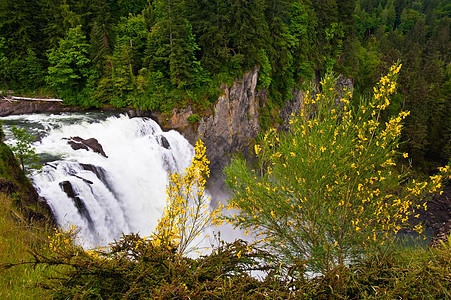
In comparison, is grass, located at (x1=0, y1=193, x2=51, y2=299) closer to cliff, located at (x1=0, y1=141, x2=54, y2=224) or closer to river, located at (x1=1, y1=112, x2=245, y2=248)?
cliff, located at (x1=0, y1=141, x2=54, y2=224)

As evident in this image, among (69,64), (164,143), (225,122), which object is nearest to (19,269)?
(164,143)

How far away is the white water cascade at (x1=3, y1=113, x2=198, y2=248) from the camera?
10281mm

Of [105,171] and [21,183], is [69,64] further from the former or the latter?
[21,183]

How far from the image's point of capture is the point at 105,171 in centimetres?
1238

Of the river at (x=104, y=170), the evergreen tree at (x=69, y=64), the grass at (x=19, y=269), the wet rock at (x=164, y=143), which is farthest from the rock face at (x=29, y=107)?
the grass at (x=19, y=269)

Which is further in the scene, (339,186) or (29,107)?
(29,107)

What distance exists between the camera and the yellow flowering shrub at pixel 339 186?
14.3 feet

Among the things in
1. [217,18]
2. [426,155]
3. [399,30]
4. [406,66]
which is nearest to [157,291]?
[217,18]

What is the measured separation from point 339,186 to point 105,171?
35.7ft

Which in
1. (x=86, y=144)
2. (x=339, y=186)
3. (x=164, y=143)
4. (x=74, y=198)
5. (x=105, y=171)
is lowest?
(x=74, y=198)

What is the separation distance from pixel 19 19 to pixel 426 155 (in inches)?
1825

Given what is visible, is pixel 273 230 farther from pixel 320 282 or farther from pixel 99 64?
pixel 99 64

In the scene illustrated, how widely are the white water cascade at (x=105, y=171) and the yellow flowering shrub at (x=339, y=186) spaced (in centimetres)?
683

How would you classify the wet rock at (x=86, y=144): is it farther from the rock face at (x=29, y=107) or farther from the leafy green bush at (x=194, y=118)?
the leafy green bush at (x=194, y=118)
